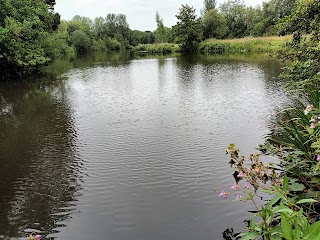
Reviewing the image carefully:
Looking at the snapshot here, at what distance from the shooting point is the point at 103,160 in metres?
8.38

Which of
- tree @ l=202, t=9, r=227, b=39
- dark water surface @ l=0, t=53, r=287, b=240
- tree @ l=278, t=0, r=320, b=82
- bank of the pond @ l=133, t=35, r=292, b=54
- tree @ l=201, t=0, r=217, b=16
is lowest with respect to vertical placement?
dark water surface @ l=0, t=53, r=287, b=240

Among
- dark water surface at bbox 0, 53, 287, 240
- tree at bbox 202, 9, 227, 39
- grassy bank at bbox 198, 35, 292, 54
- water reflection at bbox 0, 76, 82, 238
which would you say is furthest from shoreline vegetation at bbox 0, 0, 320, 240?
water reflection at bbox 0, 76, 82, 238

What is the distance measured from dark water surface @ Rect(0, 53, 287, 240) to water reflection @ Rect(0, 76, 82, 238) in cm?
2

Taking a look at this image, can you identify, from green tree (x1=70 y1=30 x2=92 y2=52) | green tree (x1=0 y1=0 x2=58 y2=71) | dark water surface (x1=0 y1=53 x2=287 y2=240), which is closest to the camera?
dark water surface (x1=0 y1=53 x2=287 y2=240)

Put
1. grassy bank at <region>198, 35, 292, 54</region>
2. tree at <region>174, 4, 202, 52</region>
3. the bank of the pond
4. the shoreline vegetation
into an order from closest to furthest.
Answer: the shoreline vegetation, grassy bank at <region>198, 35, 292, 54</region>, the bank of the pond, tree at <region>174, 4, 202, 52</region>

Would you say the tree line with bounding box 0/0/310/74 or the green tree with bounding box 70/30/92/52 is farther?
the green tree with bounding box 70/30/92/52

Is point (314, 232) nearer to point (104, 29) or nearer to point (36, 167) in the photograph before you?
point (36, 167)

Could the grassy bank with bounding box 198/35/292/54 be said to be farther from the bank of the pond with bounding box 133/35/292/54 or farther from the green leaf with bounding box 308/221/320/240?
the green leaf with bounding box 308/221/320/240

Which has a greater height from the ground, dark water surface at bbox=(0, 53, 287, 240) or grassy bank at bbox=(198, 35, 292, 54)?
grassy bank at bbox=(198, 35, 292, 54)

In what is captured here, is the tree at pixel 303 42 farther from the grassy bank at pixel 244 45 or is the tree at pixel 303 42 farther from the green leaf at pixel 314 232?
the grassy bank at pixel 244 45

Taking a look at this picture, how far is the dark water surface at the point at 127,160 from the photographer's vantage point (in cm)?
566

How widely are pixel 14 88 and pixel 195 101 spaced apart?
39.9 feet

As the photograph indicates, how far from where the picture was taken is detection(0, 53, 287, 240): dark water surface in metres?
5.66

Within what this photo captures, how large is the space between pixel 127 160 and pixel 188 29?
49.6 m
